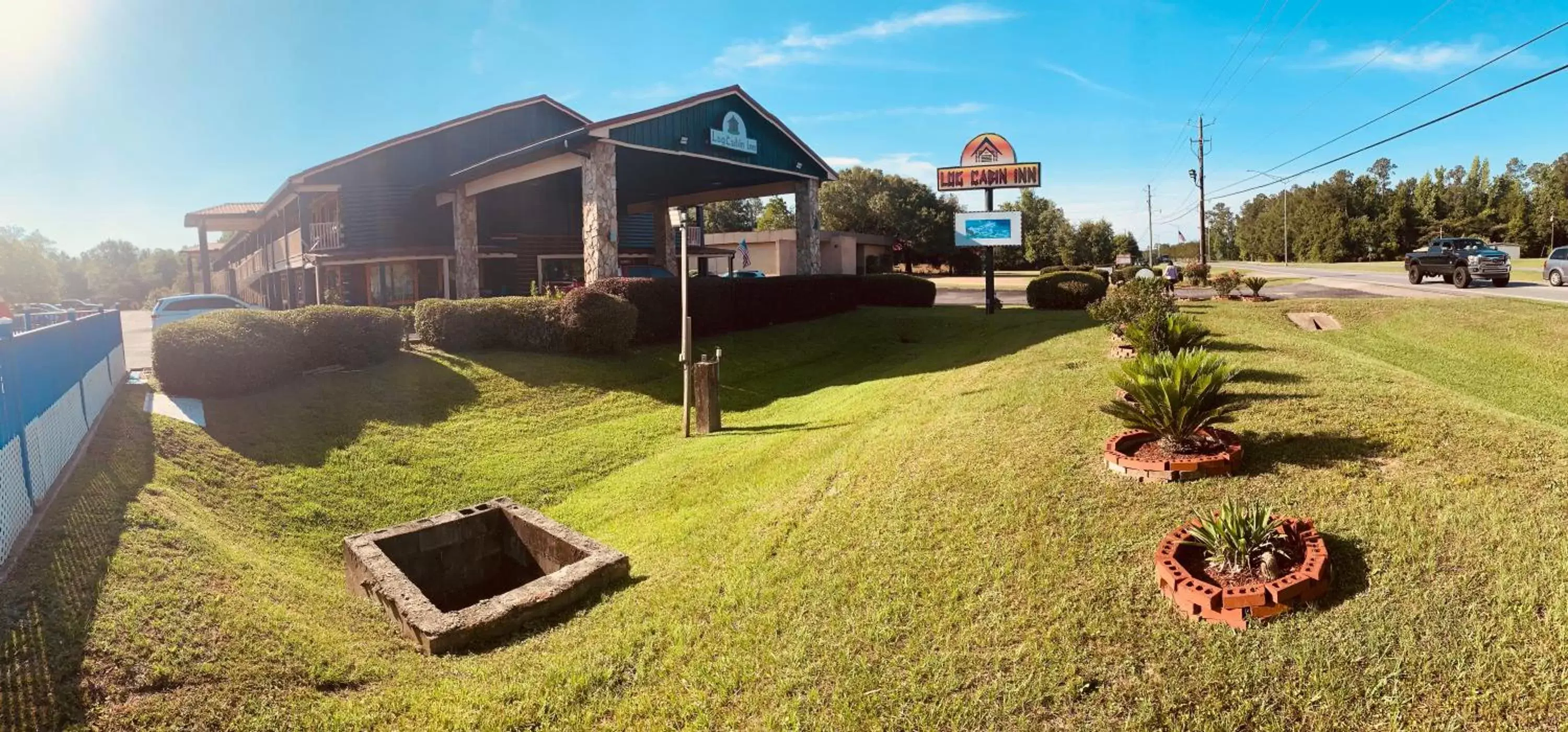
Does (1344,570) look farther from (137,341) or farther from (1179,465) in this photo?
(137,341)

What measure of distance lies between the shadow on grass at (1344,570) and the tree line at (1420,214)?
78.8 m

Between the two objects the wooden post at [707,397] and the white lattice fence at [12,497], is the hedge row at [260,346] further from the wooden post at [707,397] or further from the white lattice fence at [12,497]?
the white lattice fence at [12,497]

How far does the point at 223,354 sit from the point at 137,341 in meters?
17.6

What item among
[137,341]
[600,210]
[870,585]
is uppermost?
[600,210]

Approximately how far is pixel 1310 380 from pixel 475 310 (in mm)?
12795

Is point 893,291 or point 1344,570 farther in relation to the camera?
point 893,291

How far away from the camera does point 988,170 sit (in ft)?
69.8

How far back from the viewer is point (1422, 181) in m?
79.9

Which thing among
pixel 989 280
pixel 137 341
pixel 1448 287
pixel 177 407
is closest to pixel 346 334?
pixel 177 407

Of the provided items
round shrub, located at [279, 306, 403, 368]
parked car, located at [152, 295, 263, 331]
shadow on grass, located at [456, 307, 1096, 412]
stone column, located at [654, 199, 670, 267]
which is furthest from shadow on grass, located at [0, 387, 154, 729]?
stone column, located at [654, 199, 670, 267]

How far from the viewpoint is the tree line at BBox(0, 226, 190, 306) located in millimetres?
85750

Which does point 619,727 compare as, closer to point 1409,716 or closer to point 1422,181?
point 1409,716

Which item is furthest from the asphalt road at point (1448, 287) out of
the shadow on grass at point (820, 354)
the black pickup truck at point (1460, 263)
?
the shadow on grass at point (820, 354)

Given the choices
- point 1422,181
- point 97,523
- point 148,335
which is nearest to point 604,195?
point 97,523
